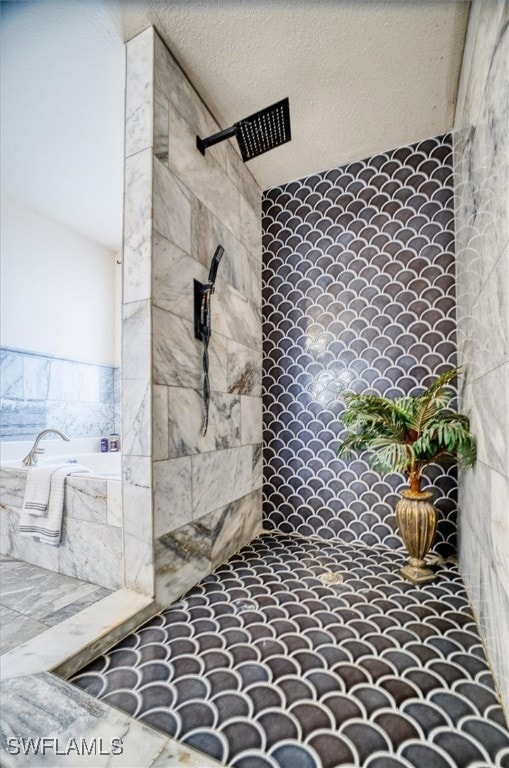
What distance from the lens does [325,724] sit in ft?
2.85

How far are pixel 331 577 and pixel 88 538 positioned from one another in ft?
3.75

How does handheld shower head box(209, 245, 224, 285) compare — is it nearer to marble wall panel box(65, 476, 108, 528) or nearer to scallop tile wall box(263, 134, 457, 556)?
scallop tile wall box(263, 134, 457, 556)

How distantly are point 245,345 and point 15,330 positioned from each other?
175 centimetres

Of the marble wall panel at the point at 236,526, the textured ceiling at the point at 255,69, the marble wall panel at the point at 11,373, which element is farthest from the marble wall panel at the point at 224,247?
the marble wall panel at the point at 11,373

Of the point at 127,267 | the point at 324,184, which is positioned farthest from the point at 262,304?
the point at 127,267

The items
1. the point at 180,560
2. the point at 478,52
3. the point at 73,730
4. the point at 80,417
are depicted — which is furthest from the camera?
the point at 80,417

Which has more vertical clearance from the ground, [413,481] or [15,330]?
[15,330]

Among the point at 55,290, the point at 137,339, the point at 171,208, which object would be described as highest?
the point at 55,290

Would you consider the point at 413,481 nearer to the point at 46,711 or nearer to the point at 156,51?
the point at 46,711

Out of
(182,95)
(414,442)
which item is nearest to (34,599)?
(414,442)

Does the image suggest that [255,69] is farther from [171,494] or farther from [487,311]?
[171,494]

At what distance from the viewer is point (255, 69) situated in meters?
1.61

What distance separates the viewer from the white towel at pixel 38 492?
1.75 meters

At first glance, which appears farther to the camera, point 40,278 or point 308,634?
point 40,278
